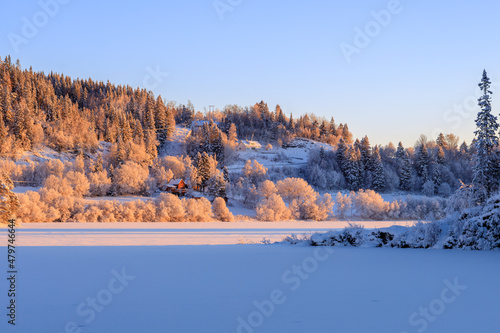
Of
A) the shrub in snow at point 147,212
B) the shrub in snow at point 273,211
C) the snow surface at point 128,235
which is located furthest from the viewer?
the shrub in snow at point 273,211

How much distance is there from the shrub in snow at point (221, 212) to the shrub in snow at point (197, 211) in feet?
2.97

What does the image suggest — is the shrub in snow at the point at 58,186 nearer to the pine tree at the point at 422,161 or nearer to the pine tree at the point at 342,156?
the pine tree at the point at 342,156

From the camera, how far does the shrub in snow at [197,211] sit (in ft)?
115

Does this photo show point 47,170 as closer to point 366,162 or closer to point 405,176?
point 366,162

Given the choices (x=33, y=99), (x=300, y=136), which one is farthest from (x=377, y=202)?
(x=33, y=99)

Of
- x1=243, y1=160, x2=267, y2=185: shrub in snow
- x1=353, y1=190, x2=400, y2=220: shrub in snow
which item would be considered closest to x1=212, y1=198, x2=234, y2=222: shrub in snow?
x1=353, y1=190, x2=400, y2=220: shrub in snow

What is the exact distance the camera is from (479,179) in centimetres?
1831

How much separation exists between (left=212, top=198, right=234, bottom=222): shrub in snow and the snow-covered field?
93.8ft

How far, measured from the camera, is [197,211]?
35062 millimetres

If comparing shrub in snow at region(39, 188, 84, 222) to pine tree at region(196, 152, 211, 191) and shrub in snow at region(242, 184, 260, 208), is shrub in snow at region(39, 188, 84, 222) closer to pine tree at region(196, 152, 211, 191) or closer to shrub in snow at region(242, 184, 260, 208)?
shrub in snow at region(242, 184, 260, 208)

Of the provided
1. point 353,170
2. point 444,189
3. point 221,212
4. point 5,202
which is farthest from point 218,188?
point 444,189

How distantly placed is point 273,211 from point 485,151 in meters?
23.3

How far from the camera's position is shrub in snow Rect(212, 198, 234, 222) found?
120 ft

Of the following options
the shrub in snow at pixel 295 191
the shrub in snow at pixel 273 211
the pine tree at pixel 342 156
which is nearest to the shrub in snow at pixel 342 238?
the shrub in snow at pixel 273 211
